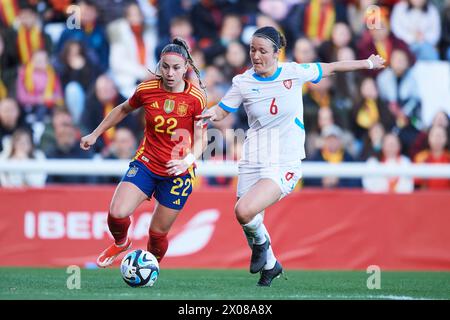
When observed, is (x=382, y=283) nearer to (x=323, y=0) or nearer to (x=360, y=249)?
(x=360, y=249)

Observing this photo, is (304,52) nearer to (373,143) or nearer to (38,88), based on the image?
(373,143)

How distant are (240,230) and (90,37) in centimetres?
414

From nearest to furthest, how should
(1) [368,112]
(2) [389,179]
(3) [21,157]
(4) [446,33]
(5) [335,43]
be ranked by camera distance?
1. (3) [21,157]
2. (2) [389,179]
3. (1) [368,112]
4. (5) [335,43]
5. (4) [446,33]

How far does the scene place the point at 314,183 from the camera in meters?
14.0

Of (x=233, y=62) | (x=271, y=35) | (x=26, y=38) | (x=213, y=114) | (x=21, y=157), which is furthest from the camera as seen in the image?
(x=26, y=38)

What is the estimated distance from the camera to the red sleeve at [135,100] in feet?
31.2

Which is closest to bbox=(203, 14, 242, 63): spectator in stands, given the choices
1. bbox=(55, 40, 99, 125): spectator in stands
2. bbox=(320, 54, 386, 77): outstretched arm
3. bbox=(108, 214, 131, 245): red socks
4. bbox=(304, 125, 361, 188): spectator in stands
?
bbox=(55, 40, 99, 125): spectator in stands

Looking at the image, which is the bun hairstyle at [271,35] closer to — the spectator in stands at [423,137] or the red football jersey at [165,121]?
the red football jersey at [165,121]

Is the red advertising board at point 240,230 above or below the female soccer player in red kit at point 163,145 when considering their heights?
below

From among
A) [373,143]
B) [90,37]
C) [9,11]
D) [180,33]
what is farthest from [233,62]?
[9,11]

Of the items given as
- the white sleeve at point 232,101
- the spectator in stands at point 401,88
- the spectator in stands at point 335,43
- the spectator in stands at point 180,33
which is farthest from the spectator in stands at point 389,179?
the white sleeve at point 232,101

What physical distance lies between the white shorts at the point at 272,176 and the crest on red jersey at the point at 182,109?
2.62 feet

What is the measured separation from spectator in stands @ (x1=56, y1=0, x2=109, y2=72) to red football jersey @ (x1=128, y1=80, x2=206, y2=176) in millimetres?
5089

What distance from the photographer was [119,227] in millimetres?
9484
